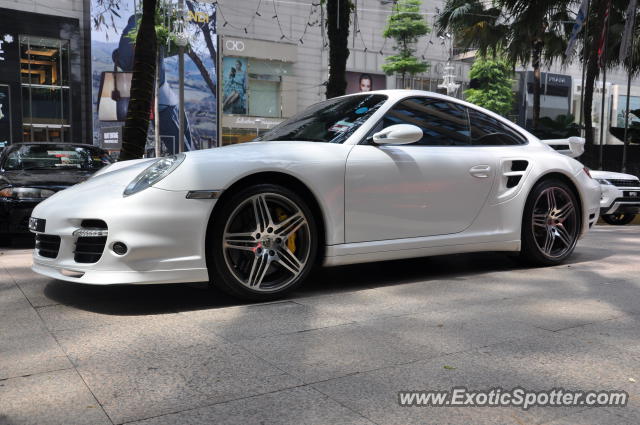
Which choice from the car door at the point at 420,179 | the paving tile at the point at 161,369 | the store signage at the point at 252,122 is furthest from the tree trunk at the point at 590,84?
the store signage at the point at 252,122

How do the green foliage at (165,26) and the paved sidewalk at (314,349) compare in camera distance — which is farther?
the green foliage at (165,26)

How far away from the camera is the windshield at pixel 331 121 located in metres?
4.08

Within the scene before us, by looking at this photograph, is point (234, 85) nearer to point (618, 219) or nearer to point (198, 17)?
point (198, 17)

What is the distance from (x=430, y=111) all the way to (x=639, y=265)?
2.35 meters

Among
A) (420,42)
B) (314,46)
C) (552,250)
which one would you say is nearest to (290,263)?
(552,250)

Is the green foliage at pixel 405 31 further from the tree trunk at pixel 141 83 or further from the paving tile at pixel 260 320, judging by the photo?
the paving tile at pixel 260 320

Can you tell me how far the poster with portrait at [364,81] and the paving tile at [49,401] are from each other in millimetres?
44331

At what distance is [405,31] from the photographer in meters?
41.0

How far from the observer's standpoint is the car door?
12.7ft

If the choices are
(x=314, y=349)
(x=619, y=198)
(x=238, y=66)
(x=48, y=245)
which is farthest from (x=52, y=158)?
(x=238, y=66)

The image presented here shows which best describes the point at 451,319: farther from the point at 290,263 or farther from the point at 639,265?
the point at 639,265

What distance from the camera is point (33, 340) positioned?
9.37 ft

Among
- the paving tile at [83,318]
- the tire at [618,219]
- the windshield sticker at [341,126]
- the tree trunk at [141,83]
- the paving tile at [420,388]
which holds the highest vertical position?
the tree trunk at [141,83]

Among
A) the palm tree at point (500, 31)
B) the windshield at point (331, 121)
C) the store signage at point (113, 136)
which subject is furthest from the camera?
the palm tree at point (500, 31)
